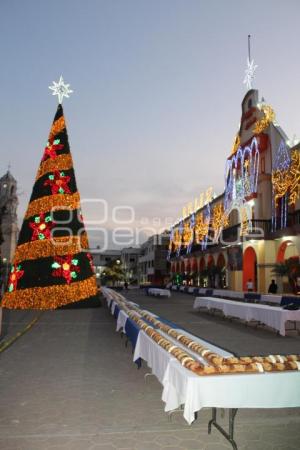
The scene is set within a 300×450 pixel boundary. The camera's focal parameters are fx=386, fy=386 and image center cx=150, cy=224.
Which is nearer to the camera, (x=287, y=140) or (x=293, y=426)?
(x=293, y=426)

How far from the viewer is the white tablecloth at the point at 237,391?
390cm

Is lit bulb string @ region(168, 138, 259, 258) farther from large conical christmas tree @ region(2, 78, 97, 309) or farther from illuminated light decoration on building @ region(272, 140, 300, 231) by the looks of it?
large conical christmas tree @ region(2, 78, 97, 309)

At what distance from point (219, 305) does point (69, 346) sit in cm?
796

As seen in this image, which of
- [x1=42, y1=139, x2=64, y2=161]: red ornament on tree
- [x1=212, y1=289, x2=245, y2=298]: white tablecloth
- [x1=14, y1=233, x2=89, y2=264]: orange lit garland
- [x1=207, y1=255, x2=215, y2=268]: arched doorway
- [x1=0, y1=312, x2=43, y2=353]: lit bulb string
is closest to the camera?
[x1=0, y1=312, x2=43, y2=353]: lit bulb string

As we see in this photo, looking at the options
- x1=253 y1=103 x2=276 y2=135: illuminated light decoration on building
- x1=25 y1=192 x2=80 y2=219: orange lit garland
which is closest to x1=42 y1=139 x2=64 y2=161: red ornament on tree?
x1=25 y1=192 x2=80 y2=219: orange lit garland

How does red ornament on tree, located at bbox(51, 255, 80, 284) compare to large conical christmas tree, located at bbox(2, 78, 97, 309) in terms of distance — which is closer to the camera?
red ornament on tree, located at bbox(51, 255, 80, 284)

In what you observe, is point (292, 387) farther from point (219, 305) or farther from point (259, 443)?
point (219, 305)

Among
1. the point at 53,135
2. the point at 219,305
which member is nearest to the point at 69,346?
the point at 219,305

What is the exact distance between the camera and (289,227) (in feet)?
74.0

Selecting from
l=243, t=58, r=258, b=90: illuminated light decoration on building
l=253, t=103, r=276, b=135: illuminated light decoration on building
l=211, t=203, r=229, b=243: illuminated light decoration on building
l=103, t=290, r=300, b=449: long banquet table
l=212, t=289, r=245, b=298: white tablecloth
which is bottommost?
l=212, t=289, r=245, b=298: white tablecloth

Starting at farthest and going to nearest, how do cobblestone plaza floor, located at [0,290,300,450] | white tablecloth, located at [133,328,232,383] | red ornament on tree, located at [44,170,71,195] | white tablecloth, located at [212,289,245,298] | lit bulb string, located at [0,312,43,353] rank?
white tablecloth, located at [212,289,245,298] → red ornament on tree, located at [44,170,71,195] → lit bulb string, located at [0,312,43,353] → white tablecloth, located at [133,328,232,383] → cobblestone plaza floor, located at [0,290,300,450]

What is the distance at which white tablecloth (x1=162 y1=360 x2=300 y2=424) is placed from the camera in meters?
3.90

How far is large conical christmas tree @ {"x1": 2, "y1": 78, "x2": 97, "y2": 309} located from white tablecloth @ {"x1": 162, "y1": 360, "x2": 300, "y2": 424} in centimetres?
1501

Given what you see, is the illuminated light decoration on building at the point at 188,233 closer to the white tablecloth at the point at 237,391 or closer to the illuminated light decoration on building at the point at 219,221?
the illuminated light decoration on building at the point at 219,221
